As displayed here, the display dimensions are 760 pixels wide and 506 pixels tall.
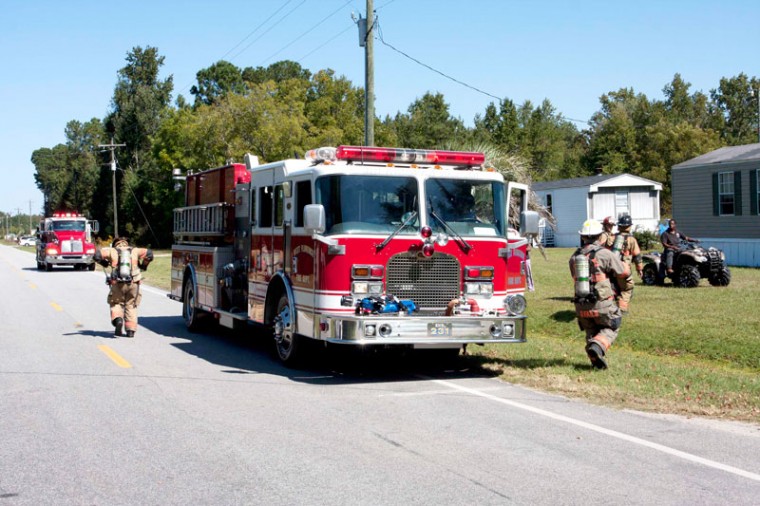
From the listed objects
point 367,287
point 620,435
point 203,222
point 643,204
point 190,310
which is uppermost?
point 643,204

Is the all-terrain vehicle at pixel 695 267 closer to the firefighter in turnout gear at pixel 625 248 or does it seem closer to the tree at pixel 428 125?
the firefighter in turnout gear at pixel 625 248

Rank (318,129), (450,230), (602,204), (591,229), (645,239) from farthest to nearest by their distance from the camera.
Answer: (318,129), (602,204), (645,239), (591,229), (450,230)

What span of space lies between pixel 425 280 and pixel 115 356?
16.1ft

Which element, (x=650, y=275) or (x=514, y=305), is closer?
(x=514, y=305)

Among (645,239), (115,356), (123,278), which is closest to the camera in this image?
(115,356)

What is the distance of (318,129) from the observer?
5612 cm

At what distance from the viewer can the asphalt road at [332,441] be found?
5.72 metres

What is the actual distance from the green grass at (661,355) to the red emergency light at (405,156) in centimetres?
274

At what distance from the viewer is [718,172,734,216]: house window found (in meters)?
30.6

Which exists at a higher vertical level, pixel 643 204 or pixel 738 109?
pixel 738 109

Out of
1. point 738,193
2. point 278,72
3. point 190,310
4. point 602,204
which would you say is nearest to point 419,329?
point 190,310

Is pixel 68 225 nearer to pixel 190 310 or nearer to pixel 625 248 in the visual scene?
pixel 190 310

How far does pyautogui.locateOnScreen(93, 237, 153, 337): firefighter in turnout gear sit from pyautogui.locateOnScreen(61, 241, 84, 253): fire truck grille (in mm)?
26493

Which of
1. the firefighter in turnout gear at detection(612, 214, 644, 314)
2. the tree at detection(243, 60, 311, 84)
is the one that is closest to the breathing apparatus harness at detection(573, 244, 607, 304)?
the firefighter in turnout gear at detection(612, 214, 644, 314)
